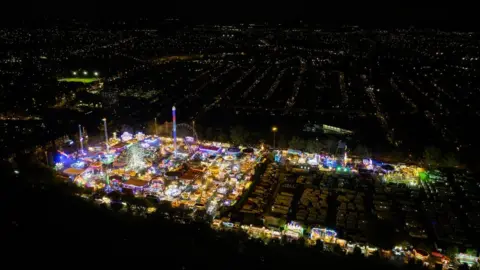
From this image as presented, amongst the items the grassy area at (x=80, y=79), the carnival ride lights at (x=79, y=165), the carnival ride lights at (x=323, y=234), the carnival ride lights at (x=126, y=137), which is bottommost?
the carnival ride lights at (x=323, y=234)

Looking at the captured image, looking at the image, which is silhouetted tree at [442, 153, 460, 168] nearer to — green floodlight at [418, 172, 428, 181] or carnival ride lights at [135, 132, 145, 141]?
green floodlight at [418, 172, 428, 181]

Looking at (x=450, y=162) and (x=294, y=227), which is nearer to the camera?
(x=294, y=227)

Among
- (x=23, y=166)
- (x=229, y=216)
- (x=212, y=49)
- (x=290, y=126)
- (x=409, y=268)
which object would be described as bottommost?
(x=409, y=268)

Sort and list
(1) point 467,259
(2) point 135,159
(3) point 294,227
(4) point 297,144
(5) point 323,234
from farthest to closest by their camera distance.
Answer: (4) point 297,144 → (2) point 135,159 → (3) point 294,227 → (5) point 323,234 → (1) point 467,259

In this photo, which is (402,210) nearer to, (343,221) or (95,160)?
(343,221)

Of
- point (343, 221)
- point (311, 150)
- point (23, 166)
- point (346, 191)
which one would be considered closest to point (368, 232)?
point (343, 221)

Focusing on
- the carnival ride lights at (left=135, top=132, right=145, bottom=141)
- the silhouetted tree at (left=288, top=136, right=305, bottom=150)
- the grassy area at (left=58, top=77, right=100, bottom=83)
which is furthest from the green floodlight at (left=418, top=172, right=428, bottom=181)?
the grassy area at (left=58, top=77, right=100, bottom=83)

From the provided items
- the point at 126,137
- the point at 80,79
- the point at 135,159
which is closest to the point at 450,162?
the point at 135,159

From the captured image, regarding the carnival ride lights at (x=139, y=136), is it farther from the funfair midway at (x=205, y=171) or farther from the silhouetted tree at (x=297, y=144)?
the silhouetted tree at (x=297, y=144)

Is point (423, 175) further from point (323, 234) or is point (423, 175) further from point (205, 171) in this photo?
point (205, 171)

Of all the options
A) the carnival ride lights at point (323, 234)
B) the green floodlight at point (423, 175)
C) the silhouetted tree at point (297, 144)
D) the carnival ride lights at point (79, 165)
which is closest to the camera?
the carnival ride lights at point (323, 234)

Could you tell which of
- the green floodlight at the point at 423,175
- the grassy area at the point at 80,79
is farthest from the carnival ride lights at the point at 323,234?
the grassy area at the point at 80,79
